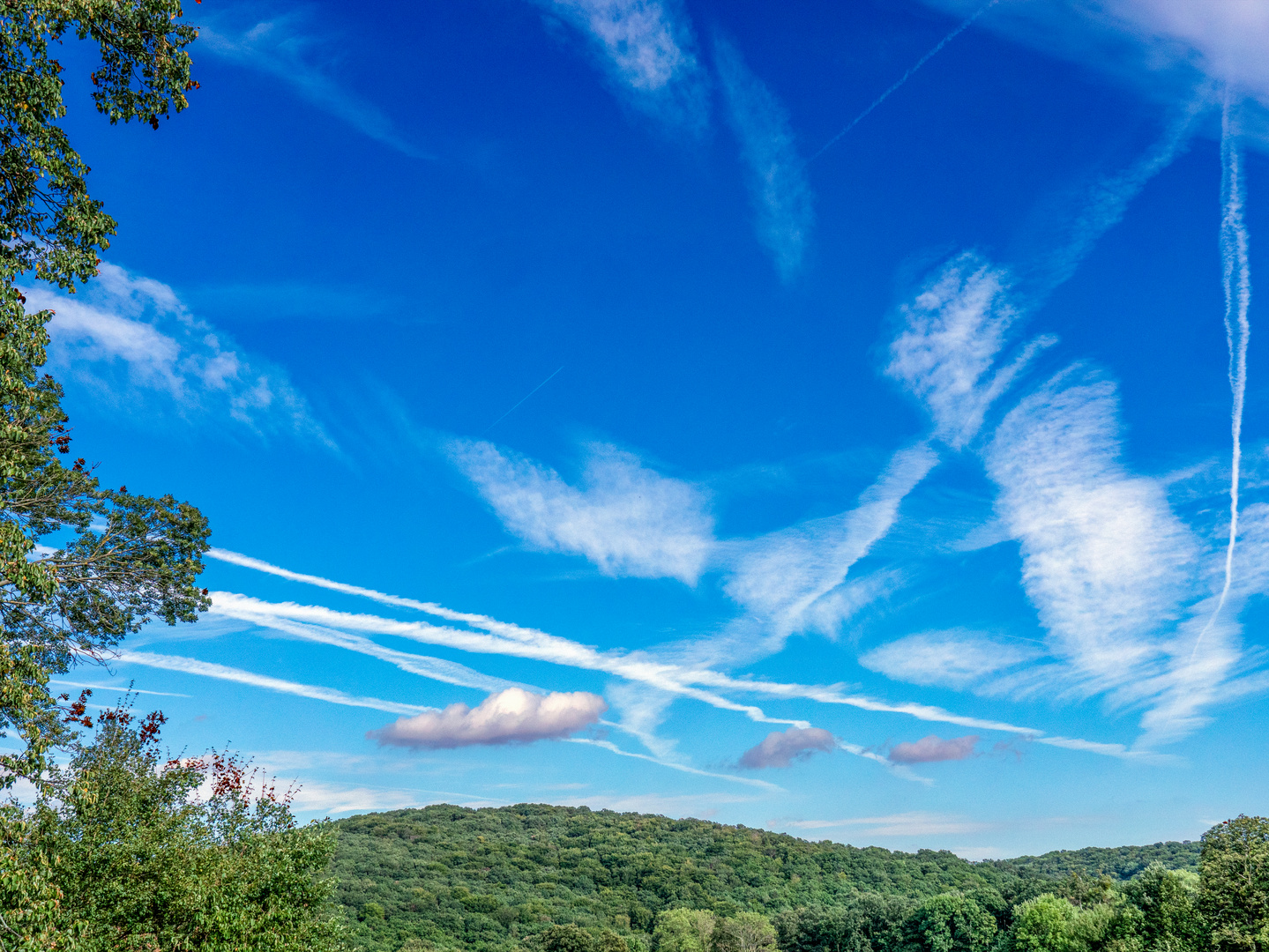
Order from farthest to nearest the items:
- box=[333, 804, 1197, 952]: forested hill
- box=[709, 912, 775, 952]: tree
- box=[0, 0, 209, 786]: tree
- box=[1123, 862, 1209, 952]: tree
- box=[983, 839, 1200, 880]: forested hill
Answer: box=[983, 839, 1200, 880]: forested hill → box=[333, 804, 1197, 952]: forested hill → box=[709, 912, 775, 952]: tree → box=[1123, 862, 1209, 952]: tree → box=[0, 0, 209, 786]: tree

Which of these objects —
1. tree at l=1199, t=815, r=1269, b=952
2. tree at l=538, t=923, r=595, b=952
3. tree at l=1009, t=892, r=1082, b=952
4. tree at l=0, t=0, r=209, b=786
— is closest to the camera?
tree at l=0, t=0, r=209, b=786

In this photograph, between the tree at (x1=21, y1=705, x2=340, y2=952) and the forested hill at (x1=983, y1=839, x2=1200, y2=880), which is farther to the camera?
the forested hill at (x1=983, y1=839, x2=1200, y2=880)

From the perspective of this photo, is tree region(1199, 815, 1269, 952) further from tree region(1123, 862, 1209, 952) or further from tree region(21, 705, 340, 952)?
tree region(21, 705, 340, 952)

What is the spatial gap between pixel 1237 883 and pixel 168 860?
5564 cm

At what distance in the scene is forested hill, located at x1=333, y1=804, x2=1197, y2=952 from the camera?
11450 cm

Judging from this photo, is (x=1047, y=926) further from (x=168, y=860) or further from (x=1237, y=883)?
(x=168, y=860)

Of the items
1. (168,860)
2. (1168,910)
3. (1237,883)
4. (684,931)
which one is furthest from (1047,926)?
(168,860)

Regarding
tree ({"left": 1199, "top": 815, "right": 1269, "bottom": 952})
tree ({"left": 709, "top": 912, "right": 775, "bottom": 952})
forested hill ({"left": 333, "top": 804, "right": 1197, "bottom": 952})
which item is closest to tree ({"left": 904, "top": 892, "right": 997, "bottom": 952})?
→ forested hill ({"left": 333, "top": 804, "right": 1197, "bottom": 952})

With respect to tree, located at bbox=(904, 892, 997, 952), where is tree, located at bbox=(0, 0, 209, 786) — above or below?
above

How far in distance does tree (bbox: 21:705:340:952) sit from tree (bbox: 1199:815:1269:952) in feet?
163

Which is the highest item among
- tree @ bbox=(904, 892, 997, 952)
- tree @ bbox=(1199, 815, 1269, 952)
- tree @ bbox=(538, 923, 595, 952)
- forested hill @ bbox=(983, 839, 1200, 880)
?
forested hill @ bbox=(983, 839, 1200, 880)

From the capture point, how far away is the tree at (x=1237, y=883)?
147 ft

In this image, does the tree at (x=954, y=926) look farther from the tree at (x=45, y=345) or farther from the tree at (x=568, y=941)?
the tree at (x=45, y=345)

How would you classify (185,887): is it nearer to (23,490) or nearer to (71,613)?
(71,613)
